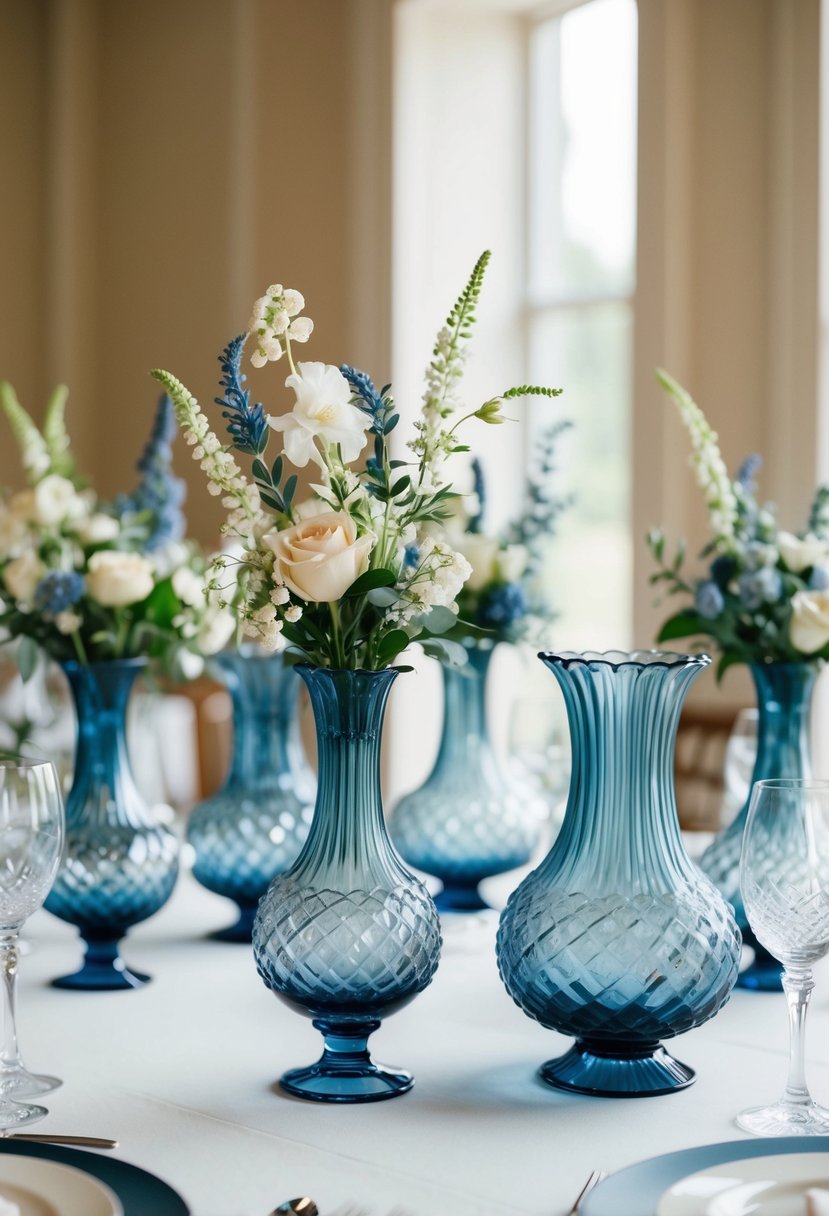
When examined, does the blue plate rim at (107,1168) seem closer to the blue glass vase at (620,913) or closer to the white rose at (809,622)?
the blue glass vase at (620,913)

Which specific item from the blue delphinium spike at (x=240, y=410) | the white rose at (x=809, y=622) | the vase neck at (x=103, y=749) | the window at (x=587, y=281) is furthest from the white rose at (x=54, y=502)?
the window at (x=587, y=281)

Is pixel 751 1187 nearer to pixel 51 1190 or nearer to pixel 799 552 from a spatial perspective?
pixel 51 1190

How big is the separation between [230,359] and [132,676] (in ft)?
1.79

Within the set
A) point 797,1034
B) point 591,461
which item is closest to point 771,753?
point 797,1034

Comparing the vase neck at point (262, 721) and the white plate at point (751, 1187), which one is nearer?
the white plate at point (751, 1187)

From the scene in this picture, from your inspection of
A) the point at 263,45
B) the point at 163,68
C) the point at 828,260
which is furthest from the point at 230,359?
the point at 163,68

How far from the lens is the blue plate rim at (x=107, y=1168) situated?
81 centimetres

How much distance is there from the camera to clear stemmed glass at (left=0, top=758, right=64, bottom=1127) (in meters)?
1.06

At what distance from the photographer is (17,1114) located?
1004 millimetres

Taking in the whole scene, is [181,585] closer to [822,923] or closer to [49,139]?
[822,923]

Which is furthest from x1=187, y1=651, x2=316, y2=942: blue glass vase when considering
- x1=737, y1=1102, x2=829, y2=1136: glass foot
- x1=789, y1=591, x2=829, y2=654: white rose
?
x1=737, y1=1102, x2=829, y2=1136: glass foot

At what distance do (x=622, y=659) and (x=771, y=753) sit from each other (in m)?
0.34

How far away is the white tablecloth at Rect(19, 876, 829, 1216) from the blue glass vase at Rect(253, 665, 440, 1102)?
5cm

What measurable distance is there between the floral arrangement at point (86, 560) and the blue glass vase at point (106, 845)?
0.04 metres
